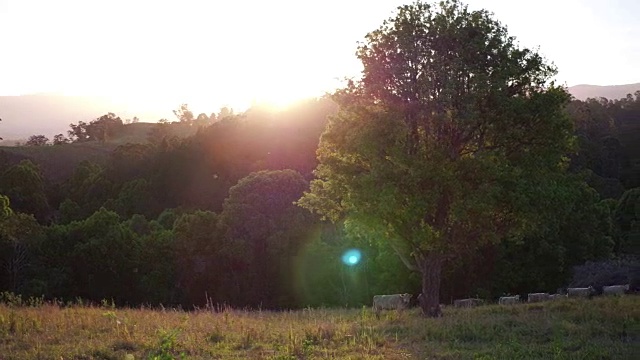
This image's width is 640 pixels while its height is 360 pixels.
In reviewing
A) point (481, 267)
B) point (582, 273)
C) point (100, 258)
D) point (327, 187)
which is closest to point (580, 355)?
point (327, 187)

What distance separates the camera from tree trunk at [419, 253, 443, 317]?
2484cm

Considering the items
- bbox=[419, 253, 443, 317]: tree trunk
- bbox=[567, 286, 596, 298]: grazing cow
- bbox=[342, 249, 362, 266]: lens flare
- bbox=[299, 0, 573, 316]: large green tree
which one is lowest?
bbox=[342, 249, 362, 266]: lens flare

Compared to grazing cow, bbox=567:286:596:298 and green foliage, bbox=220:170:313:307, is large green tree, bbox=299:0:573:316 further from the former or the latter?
green foliage, bbox=220:170:313:307

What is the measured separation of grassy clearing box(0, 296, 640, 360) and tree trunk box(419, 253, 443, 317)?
15.2 feet

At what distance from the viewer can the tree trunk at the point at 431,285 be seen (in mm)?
24844

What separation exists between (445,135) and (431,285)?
642 cm

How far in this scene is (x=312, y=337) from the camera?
15.4 meters

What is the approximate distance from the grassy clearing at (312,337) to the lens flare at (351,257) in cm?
2795

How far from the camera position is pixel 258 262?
5119 centimetres

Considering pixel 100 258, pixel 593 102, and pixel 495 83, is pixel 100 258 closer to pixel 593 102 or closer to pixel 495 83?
pixel 495 83

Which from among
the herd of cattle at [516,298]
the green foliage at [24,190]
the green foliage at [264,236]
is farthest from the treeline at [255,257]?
the green foliage at [24,190]

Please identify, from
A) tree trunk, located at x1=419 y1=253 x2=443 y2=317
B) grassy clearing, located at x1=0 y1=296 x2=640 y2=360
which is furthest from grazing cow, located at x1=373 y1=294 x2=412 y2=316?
grassy clearing, located at x1=0 y1=296 x2=640 y2=360

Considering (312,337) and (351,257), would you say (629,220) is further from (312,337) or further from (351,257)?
(312,337)

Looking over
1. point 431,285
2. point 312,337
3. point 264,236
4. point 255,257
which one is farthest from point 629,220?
point 312,337
